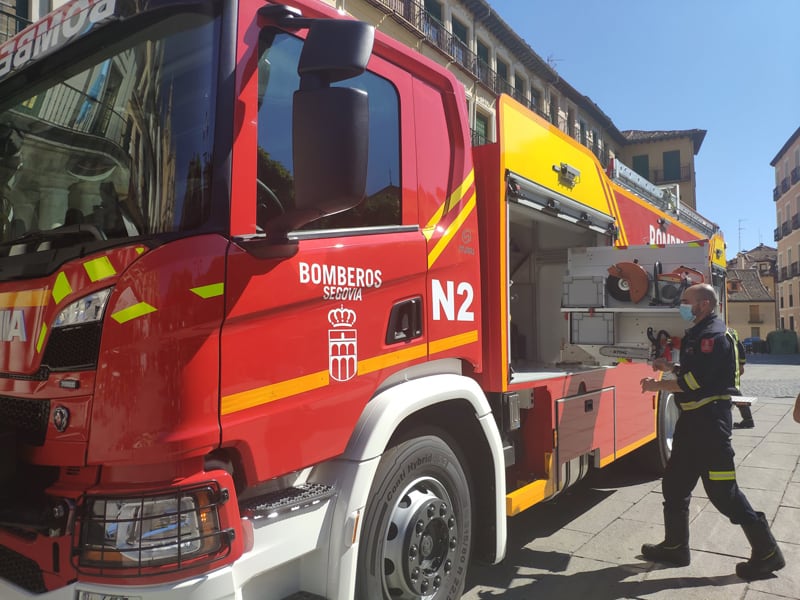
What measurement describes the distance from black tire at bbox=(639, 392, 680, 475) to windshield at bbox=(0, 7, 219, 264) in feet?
17.2

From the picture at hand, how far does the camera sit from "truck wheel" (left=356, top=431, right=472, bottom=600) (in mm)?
2445

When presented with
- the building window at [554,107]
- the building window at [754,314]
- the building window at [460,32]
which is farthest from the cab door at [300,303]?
the building window at [754,314]

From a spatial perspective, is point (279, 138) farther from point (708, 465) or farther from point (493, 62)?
point (493, 62)

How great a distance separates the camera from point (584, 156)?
485 cm

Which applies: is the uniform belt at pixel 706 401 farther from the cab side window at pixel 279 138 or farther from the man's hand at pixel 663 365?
the cab side window at pixel 279 138

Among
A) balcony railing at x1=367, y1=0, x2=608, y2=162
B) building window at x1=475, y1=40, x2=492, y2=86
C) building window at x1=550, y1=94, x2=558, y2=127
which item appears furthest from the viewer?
building window at x1=550, y1=94, x2=558, y2=127

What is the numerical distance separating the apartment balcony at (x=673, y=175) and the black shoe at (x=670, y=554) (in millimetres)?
42734

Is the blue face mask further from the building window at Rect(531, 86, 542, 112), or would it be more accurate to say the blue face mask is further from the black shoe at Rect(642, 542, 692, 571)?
the building window at Rect(531, 86, 542, 112)

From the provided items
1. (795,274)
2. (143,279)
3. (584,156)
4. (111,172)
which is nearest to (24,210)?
(111,172)

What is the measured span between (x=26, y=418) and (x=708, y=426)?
3.66 metres

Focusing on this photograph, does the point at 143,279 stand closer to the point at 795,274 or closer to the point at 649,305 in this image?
the point at 649,305

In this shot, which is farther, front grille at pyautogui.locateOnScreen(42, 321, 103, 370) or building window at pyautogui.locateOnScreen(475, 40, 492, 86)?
building window at pyautogui.locateOnScreen(475, 40, 492, 86)

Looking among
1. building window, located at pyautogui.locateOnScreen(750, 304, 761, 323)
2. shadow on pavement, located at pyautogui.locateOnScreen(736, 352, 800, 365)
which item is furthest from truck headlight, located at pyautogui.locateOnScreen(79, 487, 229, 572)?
building window, located at pyautogui.locateOnScreen(750, 304, 761, 323)

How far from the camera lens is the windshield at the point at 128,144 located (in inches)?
78.1
